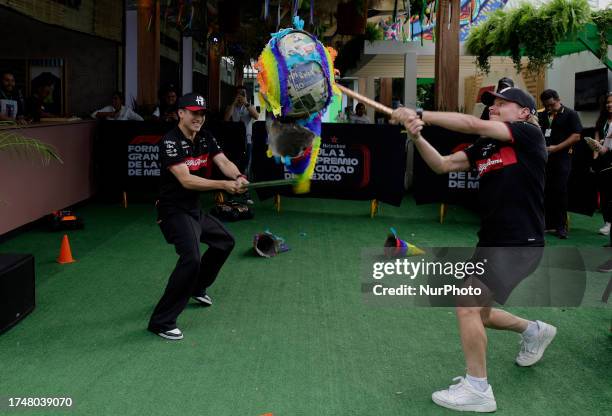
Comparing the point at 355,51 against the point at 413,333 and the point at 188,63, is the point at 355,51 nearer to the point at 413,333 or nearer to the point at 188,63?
the point at 188,63

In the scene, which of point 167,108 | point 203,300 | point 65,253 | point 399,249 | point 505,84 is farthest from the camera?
point 167,108

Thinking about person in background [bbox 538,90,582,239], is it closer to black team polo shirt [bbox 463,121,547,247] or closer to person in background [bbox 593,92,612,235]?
person in background [bbox 593,92,612,235]

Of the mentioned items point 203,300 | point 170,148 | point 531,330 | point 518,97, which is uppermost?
point 518,97

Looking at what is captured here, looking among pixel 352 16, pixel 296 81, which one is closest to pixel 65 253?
pixel 296 81

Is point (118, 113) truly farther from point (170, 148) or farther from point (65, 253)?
point (170, 148)

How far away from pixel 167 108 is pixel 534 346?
32.4ft

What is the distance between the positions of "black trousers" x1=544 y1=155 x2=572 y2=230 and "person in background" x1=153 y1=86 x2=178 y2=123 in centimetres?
631

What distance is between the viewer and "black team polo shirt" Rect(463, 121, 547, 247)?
3.97m

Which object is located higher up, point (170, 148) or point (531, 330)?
point (170, 148)

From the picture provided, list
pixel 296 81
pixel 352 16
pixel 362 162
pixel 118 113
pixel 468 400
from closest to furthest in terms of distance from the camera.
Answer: pixel 468 400 < pixel 296 81 < pixel 362 162 < pixel 118 113 < pixel 352 16

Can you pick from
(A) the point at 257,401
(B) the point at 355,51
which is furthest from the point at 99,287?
(B) the point at 355,51

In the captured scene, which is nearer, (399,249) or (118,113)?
(399,249)

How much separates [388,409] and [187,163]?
2.58 meters

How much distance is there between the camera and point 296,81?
13.5 ft
